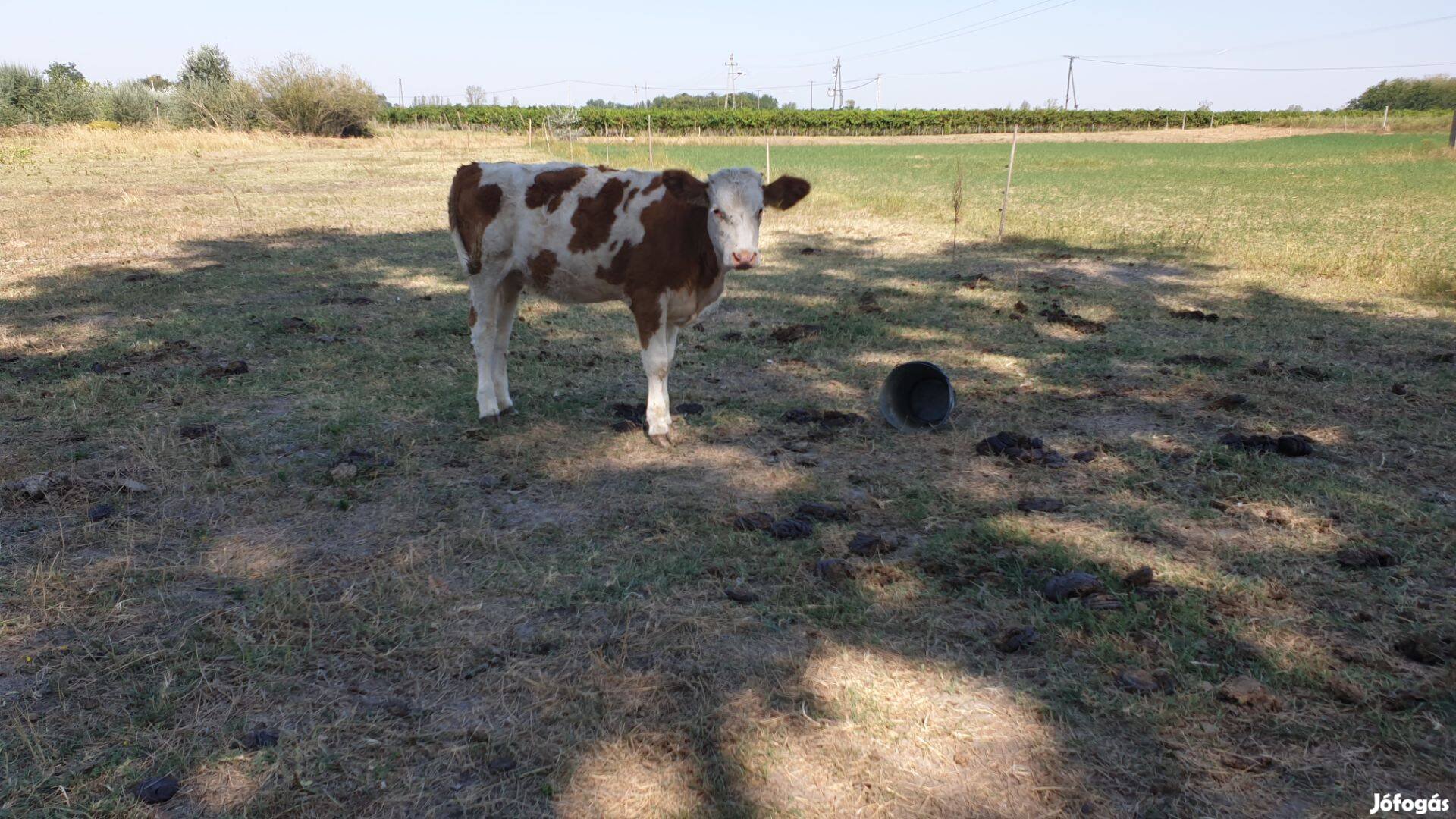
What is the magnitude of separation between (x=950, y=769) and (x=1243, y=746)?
3.55 ft

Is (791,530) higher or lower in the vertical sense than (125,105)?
lower

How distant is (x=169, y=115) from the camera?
51.3m

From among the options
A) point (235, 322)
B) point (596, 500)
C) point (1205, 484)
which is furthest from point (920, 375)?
point (235, 322)

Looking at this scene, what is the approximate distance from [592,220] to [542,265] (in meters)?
0.52

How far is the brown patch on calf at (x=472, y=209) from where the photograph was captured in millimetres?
6129

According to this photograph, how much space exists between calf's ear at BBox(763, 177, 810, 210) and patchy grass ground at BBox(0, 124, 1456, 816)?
1.66 meters

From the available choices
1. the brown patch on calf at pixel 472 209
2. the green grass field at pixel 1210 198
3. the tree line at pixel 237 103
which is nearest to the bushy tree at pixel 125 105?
the tree line at pixel 237 103

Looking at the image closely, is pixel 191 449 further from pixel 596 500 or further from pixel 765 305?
pixel 765 305

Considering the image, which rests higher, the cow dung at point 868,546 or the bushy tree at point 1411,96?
the bushy tree at point 1411,96

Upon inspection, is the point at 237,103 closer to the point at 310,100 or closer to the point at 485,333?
the point at 310,100

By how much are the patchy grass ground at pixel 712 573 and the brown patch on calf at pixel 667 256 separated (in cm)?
107

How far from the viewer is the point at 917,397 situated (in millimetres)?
6801

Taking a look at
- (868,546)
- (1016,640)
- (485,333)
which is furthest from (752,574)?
(485,333)

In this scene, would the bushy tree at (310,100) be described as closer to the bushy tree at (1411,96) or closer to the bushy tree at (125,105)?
the bushy tree at (125,105)
